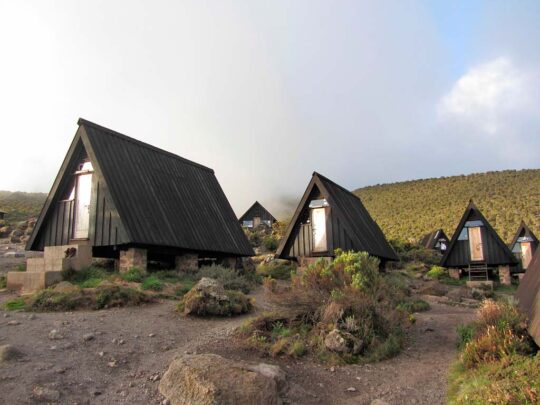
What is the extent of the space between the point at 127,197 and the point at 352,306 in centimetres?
1005

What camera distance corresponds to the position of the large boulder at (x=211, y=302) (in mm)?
10945

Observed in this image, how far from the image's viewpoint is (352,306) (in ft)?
29.9

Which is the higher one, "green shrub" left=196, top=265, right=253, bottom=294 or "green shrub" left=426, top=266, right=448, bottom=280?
"green shrub" left=196, top=265, right=253, bottom=294

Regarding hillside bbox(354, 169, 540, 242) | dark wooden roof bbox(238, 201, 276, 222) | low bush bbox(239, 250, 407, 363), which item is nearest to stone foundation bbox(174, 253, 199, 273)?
low bush bbox(239, 250, 407, 363)

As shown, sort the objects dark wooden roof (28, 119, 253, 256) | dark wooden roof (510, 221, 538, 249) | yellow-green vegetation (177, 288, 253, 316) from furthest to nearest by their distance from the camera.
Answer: dark wooden roof (510, 221, 538, 249) → dark wooden roof (28, 119, 253, 256) → yellow-green vegetation (177, 288, 253, 316)

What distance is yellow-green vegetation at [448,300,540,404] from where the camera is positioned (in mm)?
5445

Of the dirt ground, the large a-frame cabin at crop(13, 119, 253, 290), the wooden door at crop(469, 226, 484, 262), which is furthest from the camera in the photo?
the wooden door at crop(469, 226, 484, 262)

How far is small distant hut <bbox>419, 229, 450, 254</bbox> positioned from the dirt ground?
112 feet

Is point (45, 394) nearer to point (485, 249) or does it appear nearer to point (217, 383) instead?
point (217, 383)

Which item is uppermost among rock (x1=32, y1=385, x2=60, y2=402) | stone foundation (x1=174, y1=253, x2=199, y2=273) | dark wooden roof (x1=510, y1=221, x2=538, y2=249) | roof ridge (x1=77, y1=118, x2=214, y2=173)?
roof ridge (x1=77, y1=118, x2=214, y2=173)

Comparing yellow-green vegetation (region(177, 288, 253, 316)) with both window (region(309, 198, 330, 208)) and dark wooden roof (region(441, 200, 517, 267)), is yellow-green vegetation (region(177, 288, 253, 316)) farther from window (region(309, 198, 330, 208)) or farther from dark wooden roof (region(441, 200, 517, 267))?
dark wooden roof (region(441, 200, 517, 267))

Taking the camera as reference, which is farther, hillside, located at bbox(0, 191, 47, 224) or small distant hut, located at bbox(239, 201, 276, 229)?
small distant hut, located at bbox(239, 201, 276, 229)

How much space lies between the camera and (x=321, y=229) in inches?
848

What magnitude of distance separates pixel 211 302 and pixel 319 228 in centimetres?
1108
